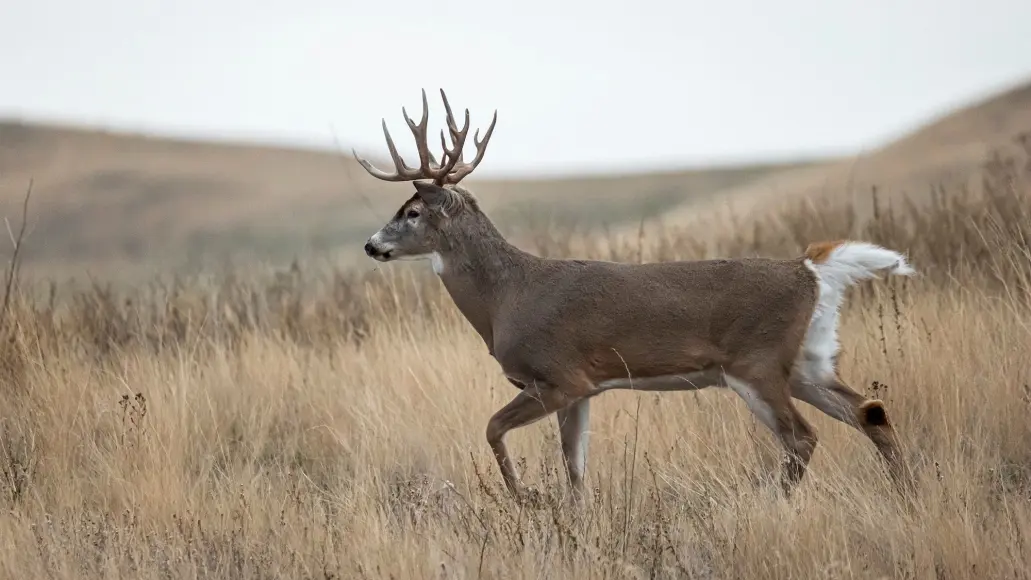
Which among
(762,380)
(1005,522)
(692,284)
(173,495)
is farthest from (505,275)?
(1005,522)

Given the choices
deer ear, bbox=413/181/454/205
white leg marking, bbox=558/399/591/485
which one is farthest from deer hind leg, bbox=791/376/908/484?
deer ear, bbox=413/181/454/205

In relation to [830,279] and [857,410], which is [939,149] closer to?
[830,279]

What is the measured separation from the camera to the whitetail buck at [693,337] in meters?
5.64

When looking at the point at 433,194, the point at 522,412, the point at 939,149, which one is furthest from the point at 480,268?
the point at 939,149

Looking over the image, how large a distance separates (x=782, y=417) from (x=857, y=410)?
15.1 inches

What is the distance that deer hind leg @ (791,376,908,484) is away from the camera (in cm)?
560

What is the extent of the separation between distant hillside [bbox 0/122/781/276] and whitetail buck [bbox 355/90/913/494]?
84.7 ft

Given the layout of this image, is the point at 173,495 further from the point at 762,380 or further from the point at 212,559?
the point at 762,380

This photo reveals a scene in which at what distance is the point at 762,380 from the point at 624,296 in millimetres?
765

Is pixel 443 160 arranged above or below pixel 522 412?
above

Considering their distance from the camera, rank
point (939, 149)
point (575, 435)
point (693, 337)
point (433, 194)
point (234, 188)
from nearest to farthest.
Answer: point (693, 337)
point (575, 435)
point (433, 194)
point (939, 149)
point (234, 188)

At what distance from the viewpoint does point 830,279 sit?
5855 mm

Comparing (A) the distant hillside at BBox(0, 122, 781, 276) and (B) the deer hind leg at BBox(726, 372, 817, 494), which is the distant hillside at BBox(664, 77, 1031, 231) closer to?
(A) the distant hillside at BBox(0, 122, 781, 276)

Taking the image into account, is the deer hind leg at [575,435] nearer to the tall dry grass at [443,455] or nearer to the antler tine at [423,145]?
the tall dry grass at [443,455]
